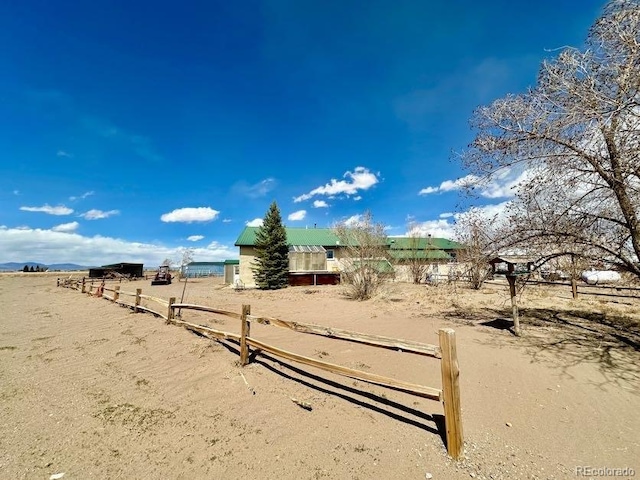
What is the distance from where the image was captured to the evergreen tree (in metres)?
28.8

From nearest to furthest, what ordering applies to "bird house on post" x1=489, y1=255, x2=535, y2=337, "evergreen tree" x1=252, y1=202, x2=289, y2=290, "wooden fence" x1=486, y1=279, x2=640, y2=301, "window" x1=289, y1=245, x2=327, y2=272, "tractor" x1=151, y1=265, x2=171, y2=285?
"bird house on post" x1=489, y1=255, x2=535, y2=337
"wooden fence" x1=486, y1=279, x2=640, y2=301
"evergreen tree" x1=252, y1=202, x2=289, y2=290
"window" x1=289, y1=245, x2=327, y2=272
"tractor" x1=151, y1=265, x2=171, y2=285

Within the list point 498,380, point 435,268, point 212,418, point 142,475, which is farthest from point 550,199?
point 435,268

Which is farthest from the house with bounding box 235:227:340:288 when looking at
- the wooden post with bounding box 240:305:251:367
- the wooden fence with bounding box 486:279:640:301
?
the wooden post with bounding box 240:305:251:367

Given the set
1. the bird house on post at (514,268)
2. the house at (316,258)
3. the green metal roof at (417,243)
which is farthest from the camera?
the house at (316,258)

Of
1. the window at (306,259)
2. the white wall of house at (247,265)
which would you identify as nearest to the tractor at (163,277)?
the white wall of house at (247,265)

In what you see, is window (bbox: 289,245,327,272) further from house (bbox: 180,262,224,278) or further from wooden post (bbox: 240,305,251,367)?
house (bbox: 180,262,224,278)

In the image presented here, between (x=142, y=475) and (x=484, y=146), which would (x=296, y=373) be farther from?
(x=484, y=146)

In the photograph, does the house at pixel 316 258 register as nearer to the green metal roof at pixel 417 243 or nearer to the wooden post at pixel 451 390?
the green metal roof at pixel 417 243

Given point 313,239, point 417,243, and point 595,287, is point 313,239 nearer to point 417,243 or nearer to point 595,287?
point 417,243

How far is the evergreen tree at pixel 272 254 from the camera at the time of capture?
2880 cm

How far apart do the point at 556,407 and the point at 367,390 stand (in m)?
3.10

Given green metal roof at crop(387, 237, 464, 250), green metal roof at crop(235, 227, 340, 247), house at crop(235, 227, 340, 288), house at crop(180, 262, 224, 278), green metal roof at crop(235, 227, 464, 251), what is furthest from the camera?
house at crop(180, 262, 224, 278)

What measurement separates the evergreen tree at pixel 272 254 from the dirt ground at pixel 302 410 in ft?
64.4

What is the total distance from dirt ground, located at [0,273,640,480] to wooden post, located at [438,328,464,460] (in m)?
0.22
